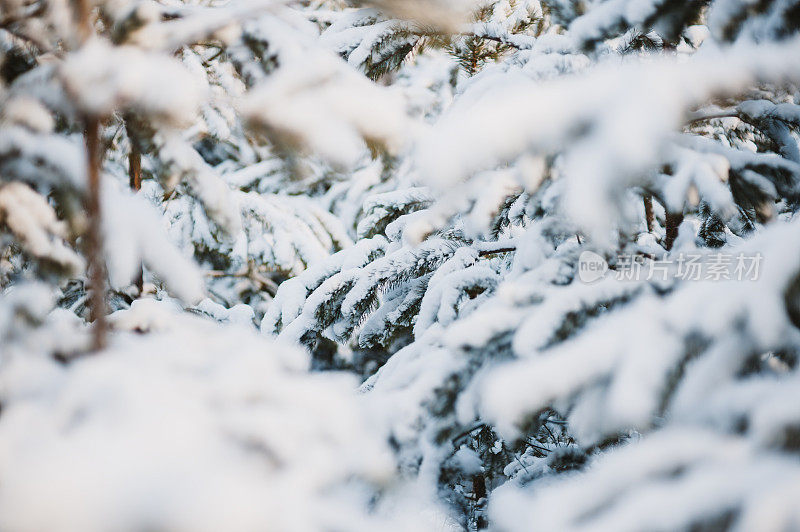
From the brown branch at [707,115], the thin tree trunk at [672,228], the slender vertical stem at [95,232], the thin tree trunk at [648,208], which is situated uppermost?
the brown branch at [707,115]

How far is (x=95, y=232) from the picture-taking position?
951mm

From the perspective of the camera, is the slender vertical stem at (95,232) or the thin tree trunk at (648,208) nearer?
the slender vertical stem at (95,232)

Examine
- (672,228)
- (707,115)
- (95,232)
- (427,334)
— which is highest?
(707,115)

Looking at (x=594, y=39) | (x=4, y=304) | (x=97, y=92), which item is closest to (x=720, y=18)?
(x=594, y=39)

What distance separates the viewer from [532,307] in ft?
3.92

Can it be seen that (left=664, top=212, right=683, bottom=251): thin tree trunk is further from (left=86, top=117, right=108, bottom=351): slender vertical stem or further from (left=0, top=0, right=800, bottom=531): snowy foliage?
(left=86, top=117, right=108, bottom=351): slender vertical stem

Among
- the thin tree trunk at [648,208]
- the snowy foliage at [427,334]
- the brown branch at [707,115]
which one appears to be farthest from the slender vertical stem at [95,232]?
the thin tree trunk at [648,208]

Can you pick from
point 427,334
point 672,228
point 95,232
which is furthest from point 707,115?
point 95,232

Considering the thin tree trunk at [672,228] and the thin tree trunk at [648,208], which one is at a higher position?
the thin tree trunk at [672,228]

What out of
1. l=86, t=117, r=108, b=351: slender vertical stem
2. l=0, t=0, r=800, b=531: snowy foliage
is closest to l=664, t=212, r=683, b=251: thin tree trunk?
l=0, t=0, r=800, b=531: snowy foliage

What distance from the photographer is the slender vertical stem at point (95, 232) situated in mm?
947

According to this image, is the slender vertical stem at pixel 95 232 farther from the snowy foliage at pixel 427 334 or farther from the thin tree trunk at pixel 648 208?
the thin tree trunk at pixel 648 208

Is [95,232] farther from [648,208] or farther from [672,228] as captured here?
[648,208]

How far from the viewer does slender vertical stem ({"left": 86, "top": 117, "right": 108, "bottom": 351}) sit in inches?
37.3
